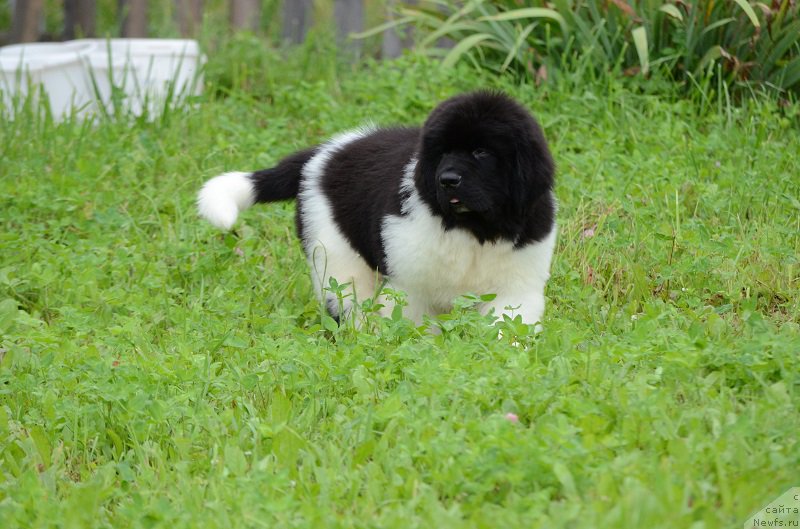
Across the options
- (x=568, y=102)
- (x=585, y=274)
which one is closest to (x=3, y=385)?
(x=585, y=274)

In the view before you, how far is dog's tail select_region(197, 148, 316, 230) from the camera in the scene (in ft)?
13.9

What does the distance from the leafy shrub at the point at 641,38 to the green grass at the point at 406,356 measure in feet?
0.75

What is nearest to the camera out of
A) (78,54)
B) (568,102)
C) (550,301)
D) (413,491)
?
(413,491)

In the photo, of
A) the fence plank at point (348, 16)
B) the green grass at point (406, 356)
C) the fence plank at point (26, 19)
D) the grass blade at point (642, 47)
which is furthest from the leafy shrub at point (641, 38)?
the fence plank at point (26, 19)

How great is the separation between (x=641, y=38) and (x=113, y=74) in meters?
3.15

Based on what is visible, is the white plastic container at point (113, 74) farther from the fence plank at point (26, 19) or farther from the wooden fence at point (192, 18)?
the fence plank at point (26, 19)

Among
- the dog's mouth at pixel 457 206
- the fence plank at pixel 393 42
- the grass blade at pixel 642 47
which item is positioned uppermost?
the grass blade at pixel 642 47

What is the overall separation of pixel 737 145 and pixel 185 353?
309cm

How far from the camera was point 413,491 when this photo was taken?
8.98ft

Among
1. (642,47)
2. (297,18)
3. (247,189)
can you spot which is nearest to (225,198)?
(247,189)

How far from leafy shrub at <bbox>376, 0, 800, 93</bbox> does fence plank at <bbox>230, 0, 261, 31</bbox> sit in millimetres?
2395

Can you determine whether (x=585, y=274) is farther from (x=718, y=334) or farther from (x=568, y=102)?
(x=568, y=102)

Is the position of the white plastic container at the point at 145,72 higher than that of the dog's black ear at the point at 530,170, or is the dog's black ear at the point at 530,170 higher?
the dog's black ear at the point at 530,170

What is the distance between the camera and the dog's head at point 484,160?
3.71 meters
